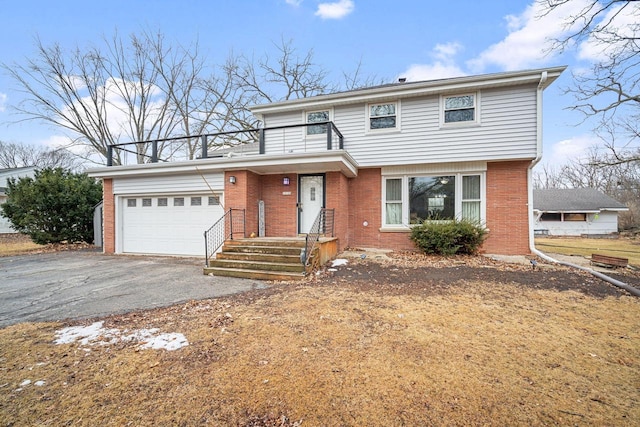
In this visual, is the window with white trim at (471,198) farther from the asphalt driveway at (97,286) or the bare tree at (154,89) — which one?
the bare tree at (154,89)

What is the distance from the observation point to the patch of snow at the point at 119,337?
10.9ft

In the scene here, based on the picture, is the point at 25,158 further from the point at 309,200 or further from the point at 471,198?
the point at 471,198

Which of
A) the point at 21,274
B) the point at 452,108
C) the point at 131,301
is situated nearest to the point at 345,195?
the point at 452,108

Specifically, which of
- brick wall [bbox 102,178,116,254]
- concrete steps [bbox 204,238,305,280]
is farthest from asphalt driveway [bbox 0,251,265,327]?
brick wall [bbox 102,178,116,254]

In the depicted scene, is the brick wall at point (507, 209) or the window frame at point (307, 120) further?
the window frame at point (307, 120)

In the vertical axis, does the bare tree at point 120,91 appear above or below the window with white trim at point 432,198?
above

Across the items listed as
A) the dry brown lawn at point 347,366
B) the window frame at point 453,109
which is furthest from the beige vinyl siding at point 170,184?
the window frame at point 453,109

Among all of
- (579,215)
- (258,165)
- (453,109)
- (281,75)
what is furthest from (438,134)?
(579,215)

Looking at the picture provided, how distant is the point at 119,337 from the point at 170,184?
7494 millimetres

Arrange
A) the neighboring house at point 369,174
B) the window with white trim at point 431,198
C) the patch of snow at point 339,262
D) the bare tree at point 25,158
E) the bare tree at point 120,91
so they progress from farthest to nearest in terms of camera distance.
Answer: the bare tree at point 25,158 < the bare tree at point 120,91 < the window with white trim at point 431,198 < the neighboring house at point 369,174 < the patch of snow at point 339,262

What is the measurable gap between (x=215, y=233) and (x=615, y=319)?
31.5 feet

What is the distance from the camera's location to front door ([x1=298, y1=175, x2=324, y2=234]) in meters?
9.75

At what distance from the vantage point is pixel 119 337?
3525 mm

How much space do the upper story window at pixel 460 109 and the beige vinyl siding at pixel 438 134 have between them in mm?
174
